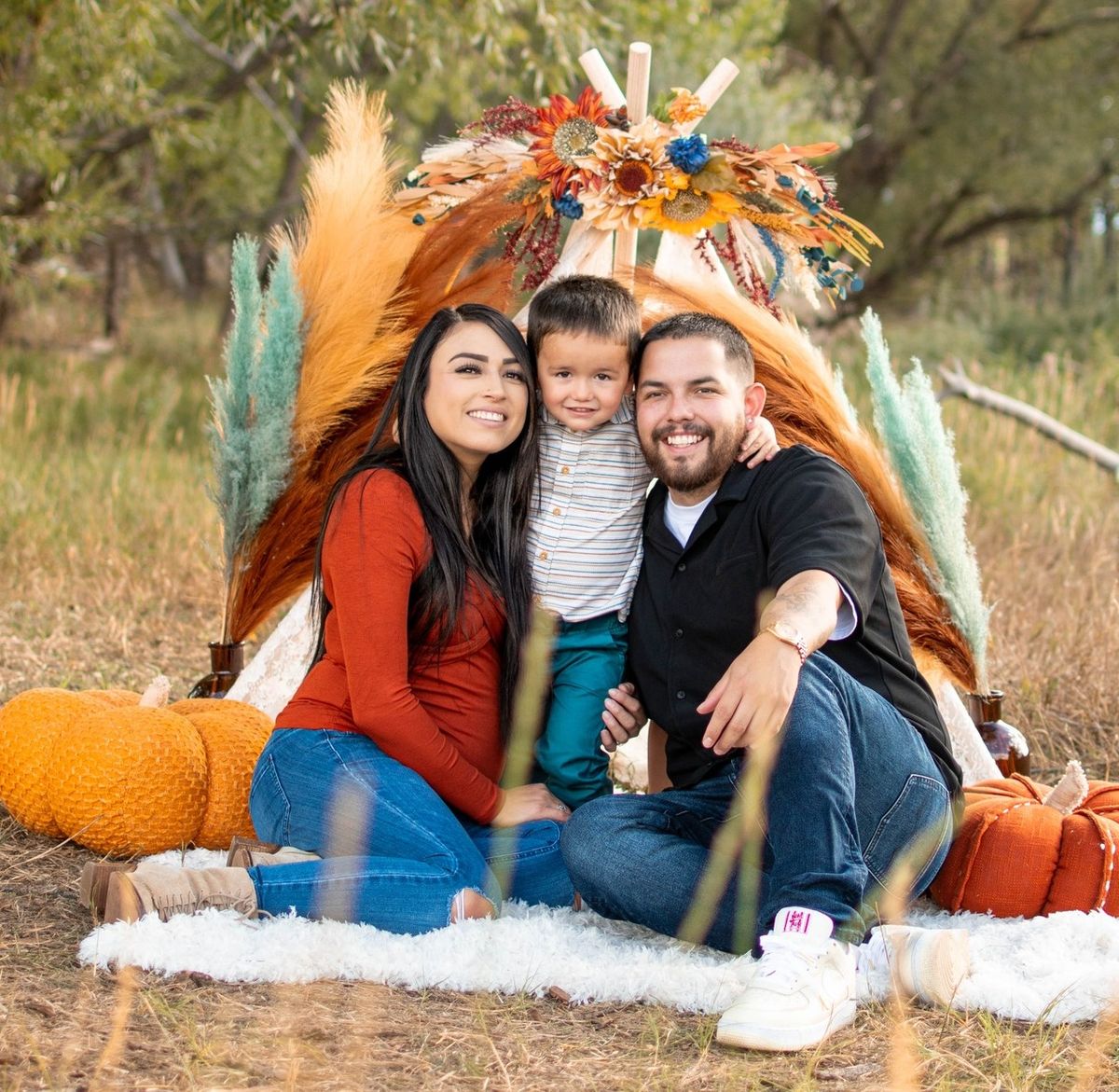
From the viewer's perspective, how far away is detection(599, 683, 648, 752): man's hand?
117 inches

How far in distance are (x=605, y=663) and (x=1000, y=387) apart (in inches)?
236

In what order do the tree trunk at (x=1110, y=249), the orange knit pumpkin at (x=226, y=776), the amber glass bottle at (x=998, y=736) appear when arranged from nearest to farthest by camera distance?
the orange knit pumpkin at (x=226, y=776) → the amber glass bottle at (x=998, y=736) → the tree trunk at (x=1110, y=249)

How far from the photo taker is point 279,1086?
6.66ft

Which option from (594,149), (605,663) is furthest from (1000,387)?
(605,663)

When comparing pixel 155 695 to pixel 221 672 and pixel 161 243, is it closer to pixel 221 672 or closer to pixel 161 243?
pixel 221 672

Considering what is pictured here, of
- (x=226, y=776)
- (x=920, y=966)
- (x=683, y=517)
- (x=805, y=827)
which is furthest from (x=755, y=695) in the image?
(x=226, y=776)

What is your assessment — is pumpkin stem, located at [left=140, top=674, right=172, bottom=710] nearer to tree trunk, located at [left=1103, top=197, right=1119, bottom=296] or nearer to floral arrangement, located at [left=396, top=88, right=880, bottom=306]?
floral arrangement, located at [left=396, top=88, right=880, bottom=306]

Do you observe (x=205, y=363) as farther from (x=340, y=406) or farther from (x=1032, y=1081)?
(x=1032, y=1081)

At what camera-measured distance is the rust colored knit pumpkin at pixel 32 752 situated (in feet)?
10.3

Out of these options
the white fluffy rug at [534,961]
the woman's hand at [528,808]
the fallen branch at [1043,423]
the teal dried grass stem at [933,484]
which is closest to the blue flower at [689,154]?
the teal dried grass stem at [933,484]

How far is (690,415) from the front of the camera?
2873 mm

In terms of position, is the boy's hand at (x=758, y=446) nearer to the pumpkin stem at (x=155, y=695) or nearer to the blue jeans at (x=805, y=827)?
the blue jeans at (x=805, y=827)

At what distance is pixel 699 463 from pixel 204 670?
2721mm

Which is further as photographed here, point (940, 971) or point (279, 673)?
point (279, 673)
